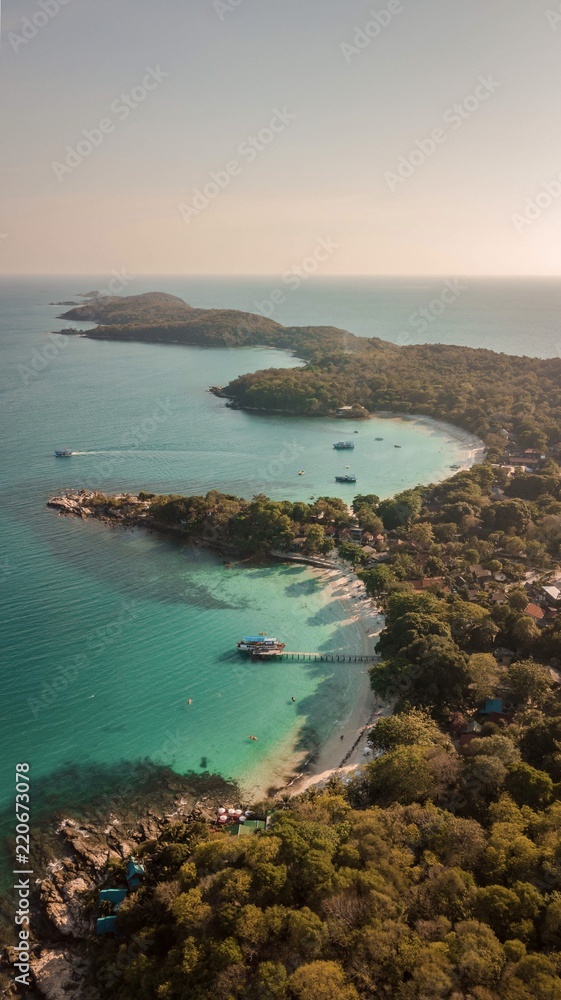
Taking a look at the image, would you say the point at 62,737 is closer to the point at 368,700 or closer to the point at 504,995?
the point at 368,700

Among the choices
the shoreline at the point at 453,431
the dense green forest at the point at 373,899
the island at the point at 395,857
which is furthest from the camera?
the shoreline at the point at 453,431

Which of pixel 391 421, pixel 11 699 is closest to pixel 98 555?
pixel 11 699

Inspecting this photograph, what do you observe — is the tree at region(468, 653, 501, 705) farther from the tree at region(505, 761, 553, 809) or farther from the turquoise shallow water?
the turquoise shallow water

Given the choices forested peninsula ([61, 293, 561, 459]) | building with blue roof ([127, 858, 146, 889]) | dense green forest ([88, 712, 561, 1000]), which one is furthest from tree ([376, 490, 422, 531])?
building with blue roof ([127, 858, 146, 889])

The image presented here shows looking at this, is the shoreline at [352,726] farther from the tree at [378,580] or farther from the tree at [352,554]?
the tree at [352,554]

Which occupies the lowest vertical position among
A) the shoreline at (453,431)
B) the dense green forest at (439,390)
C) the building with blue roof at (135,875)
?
the building with blue roof at (135,875)

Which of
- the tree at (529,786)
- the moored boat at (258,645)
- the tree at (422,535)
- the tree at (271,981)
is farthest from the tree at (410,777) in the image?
the tree at (422,535)
